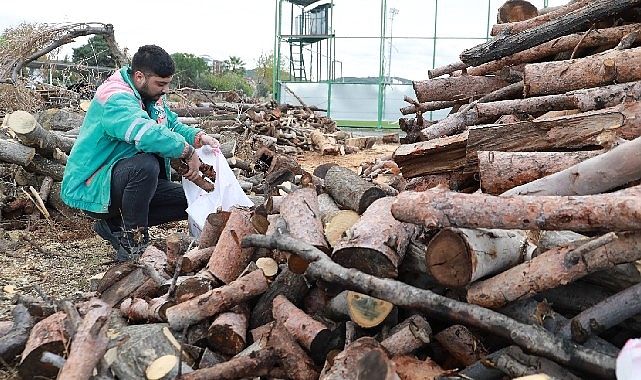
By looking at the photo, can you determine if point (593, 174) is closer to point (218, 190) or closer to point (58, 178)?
point (218, 190)

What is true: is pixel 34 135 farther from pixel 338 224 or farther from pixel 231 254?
pixel 338 224

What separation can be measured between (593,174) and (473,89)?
2.84 m

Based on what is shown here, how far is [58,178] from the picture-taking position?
669cm

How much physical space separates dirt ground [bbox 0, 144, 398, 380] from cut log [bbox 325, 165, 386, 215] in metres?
1.63

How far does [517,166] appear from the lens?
3.09m

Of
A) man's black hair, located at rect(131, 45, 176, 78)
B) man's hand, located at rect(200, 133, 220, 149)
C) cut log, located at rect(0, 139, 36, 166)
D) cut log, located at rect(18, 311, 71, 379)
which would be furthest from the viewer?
cut log, located at rect(0, 139, 36, 166)

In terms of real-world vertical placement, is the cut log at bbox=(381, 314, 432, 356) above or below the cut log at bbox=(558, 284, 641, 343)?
below

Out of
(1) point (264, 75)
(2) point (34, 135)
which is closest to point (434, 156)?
(2) point (34, 135)

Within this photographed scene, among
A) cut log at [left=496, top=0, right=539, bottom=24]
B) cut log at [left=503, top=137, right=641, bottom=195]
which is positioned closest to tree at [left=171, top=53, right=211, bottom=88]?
cut log at [left=496, top=0, right=539, bottom=24]


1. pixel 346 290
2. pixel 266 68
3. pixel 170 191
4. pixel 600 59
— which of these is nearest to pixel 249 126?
pixel 170 191

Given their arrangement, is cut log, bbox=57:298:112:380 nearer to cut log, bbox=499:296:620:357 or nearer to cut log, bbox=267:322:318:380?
cut log, bbox=267:322:318:380

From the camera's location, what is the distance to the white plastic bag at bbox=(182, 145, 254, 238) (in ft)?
16.1

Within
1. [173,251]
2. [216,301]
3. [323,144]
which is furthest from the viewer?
[323,144]

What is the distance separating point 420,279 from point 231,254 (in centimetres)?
110
